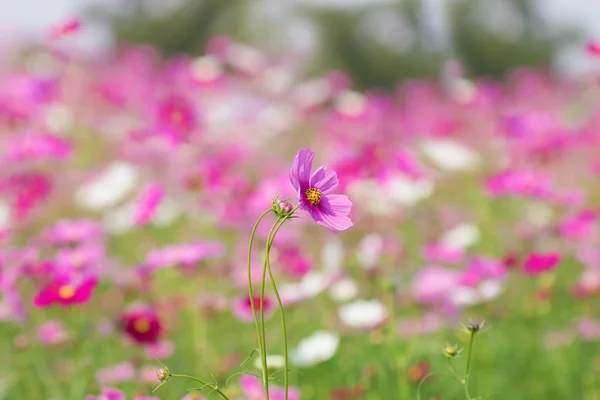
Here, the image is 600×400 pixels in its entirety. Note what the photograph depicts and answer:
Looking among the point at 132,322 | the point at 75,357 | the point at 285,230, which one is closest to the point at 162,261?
the point at 132,322

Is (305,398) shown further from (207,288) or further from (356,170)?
(207,288)

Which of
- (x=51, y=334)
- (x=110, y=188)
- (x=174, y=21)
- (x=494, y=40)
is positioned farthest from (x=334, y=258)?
(x=494, y=40)

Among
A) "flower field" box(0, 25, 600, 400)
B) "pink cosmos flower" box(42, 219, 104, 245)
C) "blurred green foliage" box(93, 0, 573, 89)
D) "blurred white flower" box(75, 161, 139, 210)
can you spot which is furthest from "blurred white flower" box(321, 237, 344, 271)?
"blurred green foliage" box(93, 0, 573, 89)

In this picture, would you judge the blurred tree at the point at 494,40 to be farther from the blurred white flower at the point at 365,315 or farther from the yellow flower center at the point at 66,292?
the yellow flower center at the point at 66,292

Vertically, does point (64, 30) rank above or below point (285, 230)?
below

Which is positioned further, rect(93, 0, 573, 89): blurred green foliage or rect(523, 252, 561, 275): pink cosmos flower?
rect(93, 0, 573, 89): blurred green foliage

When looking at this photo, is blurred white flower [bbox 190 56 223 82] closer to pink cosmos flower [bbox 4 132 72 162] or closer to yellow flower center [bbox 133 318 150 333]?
pink cosmos flower [bbox 4 132 72 162]
